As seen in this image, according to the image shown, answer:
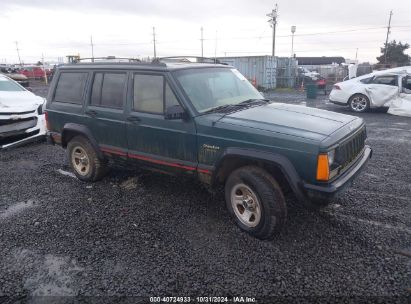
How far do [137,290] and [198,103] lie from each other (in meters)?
2.20

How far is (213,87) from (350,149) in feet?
6.17

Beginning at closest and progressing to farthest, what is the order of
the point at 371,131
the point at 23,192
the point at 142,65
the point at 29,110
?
the point at 142,65, the point at 23,192, the point at 29,110, the point at 371,131

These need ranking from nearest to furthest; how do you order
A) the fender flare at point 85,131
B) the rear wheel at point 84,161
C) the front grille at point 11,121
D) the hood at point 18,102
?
the fender flare at point 85,131
the rear wheel at point 84,161
the front grille at point 11,121
the hood at point 18,102

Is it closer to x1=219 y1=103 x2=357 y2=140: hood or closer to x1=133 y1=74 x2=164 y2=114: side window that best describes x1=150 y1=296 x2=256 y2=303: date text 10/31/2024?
x1=219 y1=103 x2=357 y2=140: hood

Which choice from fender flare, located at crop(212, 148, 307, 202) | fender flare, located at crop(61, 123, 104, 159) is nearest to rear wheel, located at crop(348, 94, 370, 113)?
fender flare, located at crop(212, 148, 307, 202)

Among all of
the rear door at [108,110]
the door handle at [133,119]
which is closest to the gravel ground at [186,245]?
the rear door at [108,110]

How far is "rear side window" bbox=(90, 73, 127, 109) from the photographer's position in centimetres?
455

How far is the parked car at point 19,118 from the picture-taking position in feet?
24.7

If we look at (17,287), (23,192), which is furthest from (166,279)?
(23,192)

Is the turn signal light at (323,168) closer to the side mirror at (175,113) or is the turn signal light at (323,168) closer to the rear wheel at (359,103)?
the side mirror at (175,113)

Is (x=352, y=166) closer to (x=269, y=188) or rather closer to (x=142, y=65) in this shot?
(x=269, y=188)

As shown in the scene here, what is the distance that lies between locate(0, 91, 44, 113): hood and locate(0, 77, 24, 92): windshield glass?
0.98ft

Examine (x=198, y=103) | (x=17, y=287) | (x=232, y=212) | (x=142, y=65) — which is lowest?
(x=17, y=287)

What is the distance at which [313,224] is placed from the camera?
395 cm
